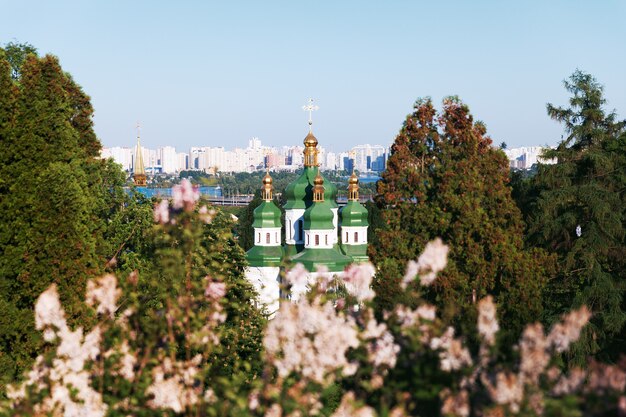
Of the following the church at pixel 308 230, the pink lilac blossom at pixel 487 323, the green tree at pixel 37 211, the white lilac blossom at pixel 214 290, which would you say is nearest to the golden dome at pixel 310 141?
the church at pixel 308 230

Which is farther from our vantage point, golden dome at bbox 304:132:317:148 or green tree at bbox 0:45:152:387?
golden dome at bbox 304:132:317:148

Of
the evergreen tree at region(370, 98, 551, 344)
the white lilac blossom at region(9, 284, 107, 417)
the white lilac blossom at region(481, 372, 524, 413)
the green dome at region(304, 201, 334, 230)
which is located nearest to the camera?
the white lilac blossom at region(481, 372, 524, 413)

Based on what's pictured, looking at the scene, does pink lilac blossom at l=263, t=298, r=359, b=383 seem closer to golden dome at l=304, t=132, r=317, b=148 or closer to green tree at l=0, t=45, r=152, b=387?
green tree at l=0, t=45, r=152, b=387

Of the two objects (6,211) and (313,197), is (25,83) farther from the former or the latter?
(313,197)

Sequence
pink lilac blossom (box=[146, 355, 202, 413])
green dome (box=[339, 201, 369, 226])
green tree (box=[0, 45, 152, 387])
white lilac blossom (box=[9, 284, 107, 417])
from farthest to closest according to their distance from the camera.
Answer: green dome (box=[339, 201, 369, 226])
green tree (box=[0, 45, 152, 387])
white lilac blossom (box=[9, 284, 107, 417])
pink lilac blossom (box=[146, 355, 202, 413])

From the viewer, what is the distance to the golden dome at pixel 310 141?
3757 cm

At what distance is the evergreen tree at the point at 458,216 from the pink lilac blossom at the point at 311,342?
13581mm

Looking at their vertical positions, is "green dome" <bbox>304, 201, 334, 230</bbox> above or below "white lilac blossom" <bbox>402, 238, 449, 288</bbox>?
below

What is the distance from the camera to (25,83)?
2025cm

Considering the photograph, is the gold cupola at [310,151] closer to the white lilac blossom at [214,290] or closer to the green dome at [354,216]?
the green dome at [354,216]

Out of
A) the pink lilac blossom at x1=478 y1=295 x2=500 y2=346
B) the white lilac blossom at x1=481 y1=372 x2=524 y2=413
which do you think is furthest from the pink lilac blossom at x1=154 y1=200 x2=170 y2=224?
the white lilac blossom at x1=481 y1=372 x2=524 y2=413

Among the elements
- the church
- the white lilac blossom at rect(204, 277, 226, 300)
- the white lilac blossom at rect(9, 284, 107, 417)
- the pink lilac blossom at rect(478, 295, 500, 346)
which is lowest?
the church

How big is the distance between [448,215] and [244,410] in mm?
18341

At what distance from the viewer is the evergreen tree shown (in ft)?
75.8
